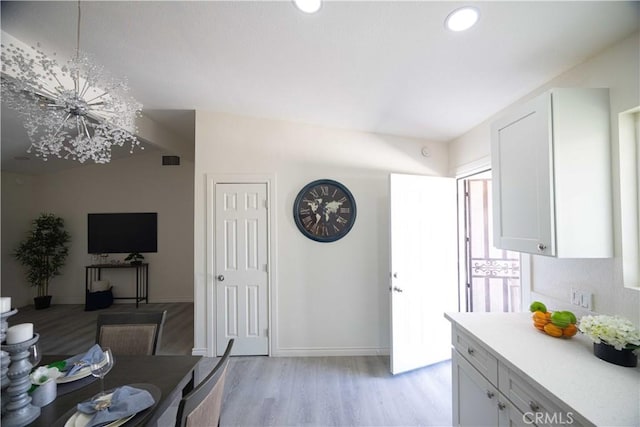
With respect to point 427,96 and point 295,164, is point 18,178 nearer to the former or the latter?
point 295,164

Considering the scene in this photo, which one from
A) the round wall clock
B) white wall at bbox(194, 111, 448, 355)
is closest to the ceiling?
white wall at bbox(194, 111, 448, 355)

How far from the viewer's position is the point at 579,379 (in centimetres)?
104

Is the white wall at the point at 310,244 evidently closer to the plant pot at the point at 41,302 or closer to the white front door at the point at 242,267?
the white front door at the point at 242,267

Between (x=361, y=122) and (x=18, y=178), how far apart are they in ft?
21.6

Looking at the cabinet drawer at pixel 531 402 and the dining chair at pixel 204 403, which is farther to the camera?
the cabinet drawer at pixel 531 402

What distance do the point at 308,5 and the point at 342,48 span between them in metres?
0.38

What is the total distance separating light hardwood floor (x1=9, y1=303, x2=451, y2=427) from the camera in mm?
2020

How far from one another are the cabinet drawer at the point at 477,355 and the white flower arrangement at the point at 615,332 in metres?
0.43

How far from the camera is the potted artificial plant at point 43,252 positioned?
479cm

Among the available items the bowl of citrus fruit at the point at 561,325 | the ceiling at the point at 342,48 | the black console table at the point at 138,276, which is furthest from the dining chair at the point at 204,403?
the black console table at the point at 138,276

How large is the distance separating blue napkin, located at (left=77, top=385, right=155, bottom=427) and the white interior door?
2.10m


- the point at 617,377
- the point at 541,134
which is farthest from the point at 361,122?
the point at 617,377

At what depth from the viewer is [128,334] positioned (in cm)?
176

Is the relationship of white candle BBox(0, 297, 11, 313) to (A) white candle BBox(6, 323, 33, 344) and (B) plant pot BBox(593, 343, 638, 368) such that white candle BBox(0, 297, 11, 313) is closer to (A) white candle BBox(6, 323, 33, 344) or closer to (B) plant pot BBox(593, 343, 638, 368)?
(A) white candle BBox(6, 323, 33, 344)
